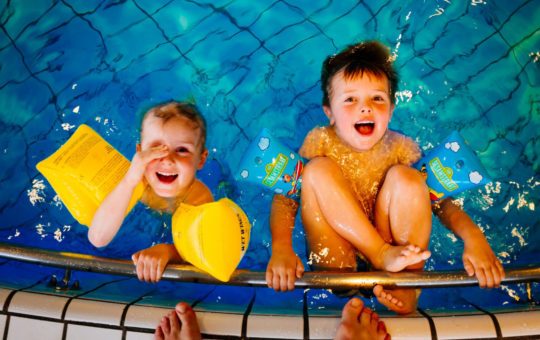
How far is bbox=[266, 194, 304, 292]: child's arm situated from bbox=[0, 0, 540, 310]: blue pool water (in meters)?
0.46

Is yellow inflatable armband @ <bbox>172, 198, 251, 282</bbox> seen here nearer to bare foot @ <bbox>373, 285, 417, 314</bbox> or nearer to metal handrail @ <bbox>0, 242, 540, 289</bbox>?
metal handrail @ <bbox>0, 242, 540, 289</bbox>

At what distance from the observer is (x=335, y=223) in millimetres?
2025

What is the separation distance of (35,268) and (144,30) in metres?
1.84

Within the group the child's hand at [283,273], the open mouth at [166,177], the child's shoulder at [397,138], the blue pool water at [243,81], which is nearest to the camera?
the child's hand at [283,273]

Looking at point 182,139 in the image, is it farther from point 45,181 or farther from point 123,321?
point 45,181

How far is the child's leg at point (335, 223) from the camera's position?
6.38 ft

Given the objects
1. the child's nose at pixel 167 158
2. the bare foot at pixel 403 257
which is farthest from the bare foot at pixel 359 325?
the child's nose at pixel 167 158

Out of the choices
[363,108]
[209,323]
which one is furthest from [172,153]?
[363,108]

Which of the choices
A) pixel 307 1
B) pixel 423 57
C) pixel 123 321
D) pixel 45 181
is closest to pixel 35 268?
pixel 45 181

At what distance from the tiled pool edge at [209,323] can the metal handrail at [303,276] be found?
18cm

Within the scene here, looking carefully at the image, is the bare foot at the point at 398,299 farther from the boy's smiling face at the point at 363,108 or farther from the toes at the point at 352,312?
the boy's smiling face at the point at 363,108

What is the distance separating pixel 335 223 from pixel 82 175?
1.32 m

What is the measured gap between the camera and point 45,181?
283cm

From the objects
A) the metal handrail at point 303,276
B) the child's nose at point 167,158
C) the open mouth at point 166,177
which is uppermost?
the child's nose at point 167,158
